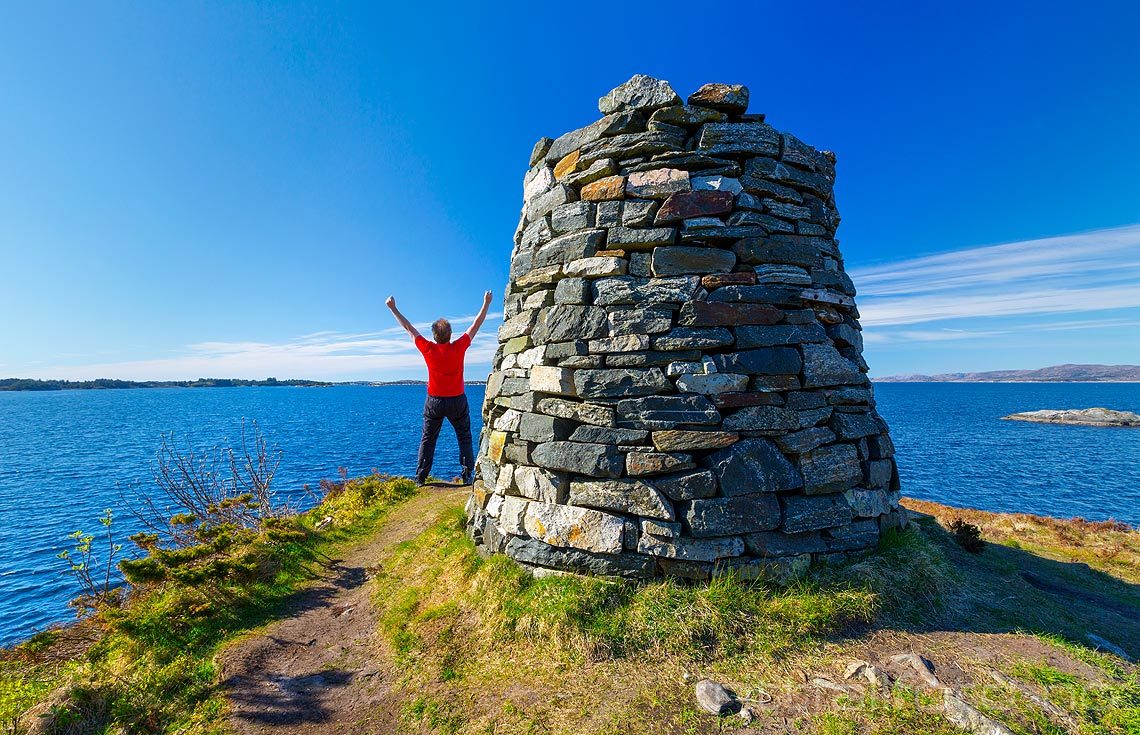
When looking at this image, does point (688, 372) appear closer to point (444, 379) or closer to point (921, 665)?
point (921, 665)

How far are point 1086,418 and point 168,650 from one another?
95457 millimetres

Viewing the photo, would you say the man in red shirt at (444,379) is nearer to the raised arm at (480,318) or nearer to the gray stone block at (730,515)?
the raised arm at (480,318)

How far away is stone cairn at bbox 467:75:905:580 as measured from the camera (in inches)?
181

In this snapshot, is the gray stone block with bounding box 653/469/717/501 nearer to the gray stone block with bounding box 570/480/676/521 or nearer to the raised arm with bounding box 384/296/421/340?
the gray stone block with bounding box 570/480/676/521

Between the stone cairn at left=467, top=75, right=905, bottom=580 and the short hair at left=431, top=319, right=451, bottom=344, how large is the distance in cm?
344

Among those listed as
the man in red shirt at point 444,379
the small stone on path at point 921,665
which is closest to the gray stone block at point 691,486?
the small stone on path at point 921,665

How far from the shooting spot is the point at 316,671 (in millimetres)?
4406

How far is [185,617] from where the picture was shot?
209 inches

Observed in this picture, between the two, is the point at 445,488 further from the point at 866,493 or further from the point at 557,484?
the point at 866,493

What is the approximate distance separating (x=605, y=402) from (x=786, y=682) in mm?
2880

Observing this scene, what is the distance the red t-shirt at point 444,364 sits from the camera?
8469mm

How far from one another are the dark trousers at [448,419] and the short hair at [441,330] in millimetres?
1181

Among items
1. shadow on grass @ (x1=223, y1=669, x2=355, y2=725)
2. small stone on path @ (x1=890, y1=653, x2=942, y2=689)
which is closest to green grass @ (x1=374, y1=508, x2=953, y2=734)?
small stone on path @ (x1=890, y1=653, x2=942, y2=689)

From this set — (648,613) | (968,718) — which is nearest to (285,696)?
(648,613)
